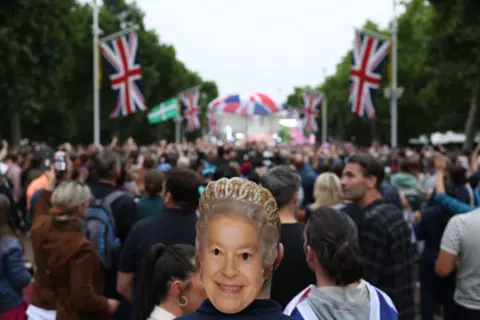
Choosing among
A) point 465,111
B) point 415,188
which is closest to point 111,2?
point 465,111

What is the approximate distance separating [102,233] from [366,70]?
16.4 meters

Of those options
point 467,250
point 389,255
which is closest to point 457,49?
point 467,250

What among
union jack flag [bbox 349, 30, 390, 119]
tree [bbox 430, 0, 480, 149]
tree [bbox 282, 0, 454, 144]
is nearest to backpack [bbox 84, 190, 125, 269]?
union jack flag [bbox 349, 30, 390, 119]

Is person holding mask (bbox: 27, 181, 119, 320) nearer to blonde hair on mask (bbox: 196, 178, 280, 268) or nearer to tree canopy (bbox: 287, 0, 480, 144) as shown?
blonde hair on mask (bbox: 196, 178, 280, 268)

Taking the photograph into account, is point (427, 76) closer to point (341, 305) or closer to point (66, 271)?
point (66, 271)

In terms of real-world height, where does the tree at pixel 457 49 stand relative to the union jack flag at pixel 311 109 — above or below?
above

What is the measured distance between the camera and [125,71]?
2094 cm

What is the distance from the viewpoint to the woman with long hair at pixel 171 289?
3.21 meters

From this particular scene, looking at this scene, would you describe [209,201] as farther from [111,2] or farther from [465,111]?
[111,2]

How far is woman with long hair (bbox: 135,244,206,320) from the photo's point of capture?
321 centimetres

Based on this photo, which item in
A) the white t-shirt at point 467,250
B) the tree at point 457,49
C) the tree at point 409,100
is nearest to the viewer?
the white t-shirt at point 467,250

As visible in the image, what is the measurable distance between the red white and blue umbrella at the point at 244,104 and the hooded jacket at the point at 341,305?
52.6 meters

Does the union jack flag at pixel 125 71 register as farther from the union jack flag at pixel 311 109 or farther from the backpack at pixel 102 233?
the union jack flag at pixel 311 109

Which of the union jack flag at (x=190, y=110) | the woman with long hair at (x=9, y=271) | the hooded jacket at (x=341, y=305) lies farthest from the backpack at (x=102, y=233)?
the union jack flag at (x=190, y=110)
